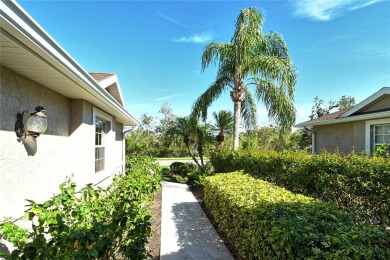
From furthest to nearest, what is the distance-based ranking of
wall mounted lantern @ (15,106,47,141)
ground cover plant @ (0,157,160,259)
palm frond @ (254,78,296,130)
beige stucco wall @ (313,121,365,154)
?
palm frond @ (254,78,296,130) → beige stucco wall @ (313,121,365,154) → wall mounted lantern @ (15,106,47,141) → ground cover plant @ (0,157,160,259)

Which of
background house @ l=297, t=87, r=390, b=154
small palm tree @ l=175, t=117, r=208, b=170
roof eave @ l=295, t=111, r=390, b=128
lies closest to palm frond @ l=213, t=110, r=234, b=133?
small palm tree @ l=175, t=117, r=208, b=170

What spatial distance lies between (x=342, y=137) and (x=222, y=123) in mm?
7158

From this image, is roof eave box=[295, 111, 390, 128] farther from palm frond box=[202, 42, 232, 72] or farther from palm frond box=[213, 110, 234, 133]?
palm frond box=[202, 42, 232, 72]

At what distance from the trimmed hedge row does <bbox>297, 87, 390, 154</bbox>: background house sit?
4.46 meters

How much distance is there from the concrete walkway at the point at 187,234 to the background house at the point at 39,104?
8.45 ft

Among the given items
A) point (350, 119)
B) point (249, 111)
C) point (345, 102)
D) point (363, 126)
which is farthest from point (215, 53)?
point (345, 102)

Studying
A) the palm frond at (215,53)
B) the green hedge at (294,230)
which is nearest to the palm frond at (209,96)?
the palm frond at (215,53)

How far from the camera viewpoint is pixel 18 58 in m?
2.47

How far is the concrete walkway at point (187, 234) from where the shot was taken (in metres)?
4.28

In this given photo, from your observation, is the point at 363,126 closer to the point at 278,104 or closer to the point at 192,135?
the point at 278,104

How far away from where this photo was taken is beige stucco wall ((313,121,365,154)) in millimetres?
10133

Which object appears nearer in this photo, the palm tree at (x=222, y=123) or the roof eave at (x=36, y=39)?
the roof eave at (x=36, y=39)

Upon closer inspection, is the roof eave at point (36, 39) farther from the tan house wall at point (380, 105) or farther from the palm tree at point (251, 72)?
the tan house wall at point (380, 105)

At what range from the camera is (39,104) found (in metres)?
3.72
